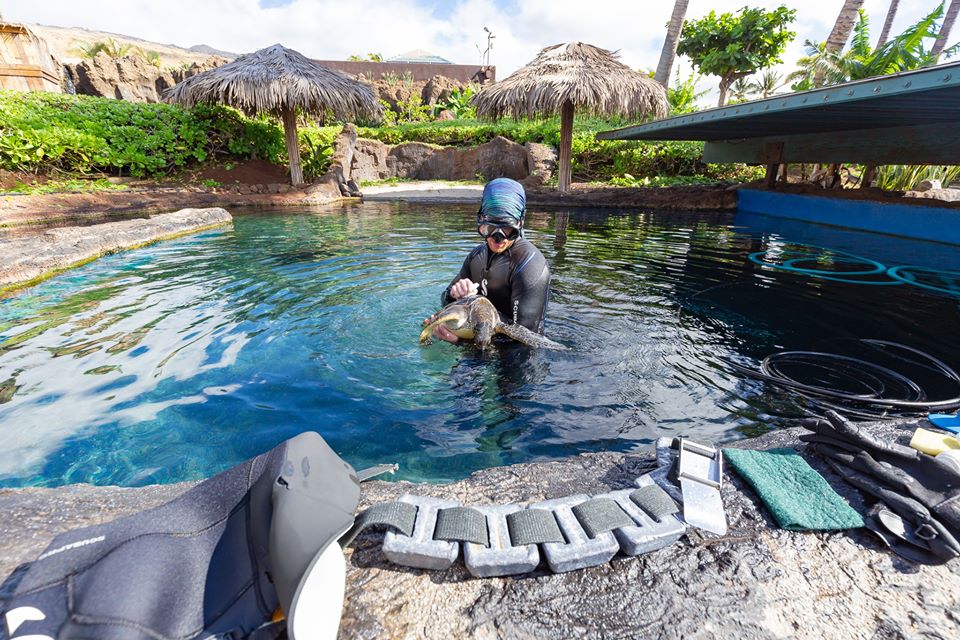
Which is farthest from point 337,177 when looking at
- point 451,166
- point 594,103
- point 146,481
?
point 146,481

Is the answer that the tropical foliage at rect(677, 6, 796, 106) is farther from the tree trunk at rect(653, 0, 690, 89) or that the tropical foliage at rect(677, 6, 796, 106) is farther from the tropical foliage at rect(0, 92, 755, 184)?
the tropical foliage at rect(0, 92, 755, 184)

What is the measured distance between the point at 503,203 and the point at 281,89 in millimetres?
13540

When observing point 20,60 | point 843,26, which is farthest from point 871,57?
point 20,60

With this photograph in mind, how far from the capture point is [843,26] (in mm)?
14867

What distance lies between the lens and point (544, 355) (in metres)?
4.02

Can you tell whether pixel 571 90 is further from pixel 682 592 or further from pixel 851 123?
pixel 682 592

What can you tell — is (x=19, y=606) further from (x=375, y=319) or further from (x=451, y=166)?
(x=451, y=166)

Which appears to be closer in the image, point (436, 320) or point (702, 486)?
point (702, 486)

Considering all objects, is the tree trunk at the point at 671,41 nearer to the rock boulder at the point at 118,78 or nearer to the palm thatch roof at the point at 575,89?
the palm thatch roof at the point at 575,89

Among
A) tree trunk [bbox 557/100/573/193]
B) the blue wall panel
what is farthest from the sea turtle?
tree trunk [bbox 557/100/573/193]

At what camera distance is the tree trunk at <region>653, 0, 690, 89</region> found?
1723 centimetres

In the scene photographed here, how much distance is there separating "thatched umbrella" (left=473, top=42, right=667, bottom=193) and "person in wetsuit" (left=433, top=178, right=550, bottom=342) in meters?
10.3

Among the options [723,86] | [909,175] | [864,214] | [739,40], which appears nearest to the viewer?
[864,214]

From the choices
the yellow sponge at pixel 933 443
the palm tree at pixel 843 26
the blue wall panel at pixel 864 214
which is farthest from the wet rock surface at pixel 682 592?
the palm tree at pixel 843 26
